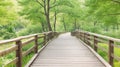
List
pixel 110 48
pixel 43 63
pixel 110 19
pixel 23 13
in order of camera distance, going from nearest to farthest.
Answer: pixel 110 48 → pixel 43 63 → pixel 110 19 → pixel 23 13

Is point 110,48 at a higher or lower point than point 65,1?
lower

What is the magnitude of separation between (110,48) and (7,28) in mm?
26368

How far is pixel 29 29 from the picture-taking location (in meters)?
50.4

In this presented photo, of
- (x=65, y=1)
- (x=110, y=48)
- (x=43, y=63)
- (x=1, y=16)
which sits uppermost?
(x=65, y=1)

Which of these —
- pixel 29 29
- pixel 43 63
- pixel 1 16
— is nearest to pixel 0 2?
pixel 1 16

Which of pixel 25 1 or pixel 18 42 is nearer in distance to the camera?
pixel 18 42

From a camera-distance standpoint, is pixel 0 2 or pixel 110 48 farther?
pixel 0 2

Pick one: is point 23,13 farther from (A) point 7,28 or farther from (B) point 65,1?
(B) point 65,1

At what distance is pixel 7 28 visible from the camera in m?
32.5

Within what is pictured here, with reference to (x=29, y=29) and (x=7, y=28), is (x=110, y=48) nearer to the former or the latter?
(x=7, y=28)

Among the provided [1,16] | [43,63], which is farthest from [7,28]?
[43,63]

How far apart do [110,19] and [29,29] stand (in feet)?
99.0

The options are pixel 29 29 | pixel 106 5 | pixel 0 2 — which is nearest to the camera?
pixel 0 2

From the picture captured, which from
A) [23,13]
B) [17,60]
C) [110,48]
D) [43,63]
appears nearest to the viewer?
[17,60]
